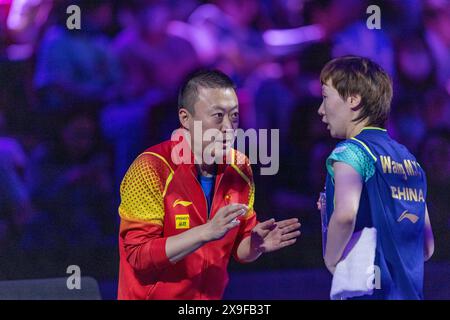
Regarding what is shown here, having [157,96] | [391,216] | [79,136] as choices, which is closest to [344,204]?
[391,216]

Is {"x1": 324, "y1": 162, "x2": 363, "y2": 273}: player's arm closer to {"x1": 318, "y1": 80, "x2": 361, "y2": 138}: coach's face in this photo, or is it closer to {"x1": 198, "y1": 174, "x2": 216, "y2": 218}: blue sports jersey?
{"x1": 318, "y1": 80, "x2": 361, "y2": 138}: coach's face

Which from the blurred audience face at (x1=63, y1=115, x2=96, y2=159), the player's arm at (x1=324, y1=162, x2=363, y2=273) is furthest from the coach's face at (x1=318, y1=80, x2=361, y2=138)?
the blurred audience face at (x1=63, y1=115, x2=96, y2=159)

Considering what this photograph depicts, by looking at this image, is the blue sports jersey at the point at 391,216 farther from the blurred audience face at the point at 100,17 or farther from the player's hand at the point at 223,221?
the blurred audience face at the point at 100,17

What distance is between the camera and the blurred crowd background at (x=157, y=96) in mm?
4508

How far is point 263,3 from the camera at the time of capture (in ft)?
15.5

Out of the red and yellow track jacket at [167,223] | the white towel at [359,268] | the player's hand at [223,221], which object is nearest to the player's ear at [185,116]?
the red and yellow track jacket at [167,223]

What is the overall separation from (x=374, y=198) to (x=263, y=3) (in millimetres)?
1947

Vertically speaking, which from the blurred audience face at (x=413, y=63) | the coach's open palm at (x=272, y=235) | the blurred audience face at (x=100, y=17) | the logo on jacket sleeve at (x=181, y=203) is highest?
the blurred audience face at (x=100, y=17)

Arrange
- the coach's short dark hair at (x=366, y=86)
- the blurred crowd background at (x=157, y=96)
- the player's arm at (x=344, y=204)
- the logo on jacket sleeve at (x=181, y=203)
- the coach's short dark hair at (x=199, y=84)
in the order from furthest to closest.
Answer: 1. the blurred crowd background at (x=157, y=96)
2. the coach's short dark hair at (x=199, y=84)
3. the logo on jacket sleeve at (x=181, y=203)
4. the coach's short dark hair at (x=366, y=86)
5. the player's arm at (x=344, y=204)

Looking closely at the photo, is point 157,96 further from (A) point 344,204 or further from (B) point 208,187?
(A) point 344,204

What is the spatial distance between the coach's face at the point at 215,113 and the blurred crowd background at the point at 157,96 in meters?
1.13

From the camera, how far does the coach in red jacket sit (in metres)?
3.29

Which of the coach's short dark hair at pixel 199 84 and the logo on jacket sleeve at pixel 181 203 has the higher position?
the coach's short dark hair at pixel 199 84

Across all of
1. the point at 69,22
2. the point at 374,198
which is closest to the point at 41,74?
the point at 69,22
